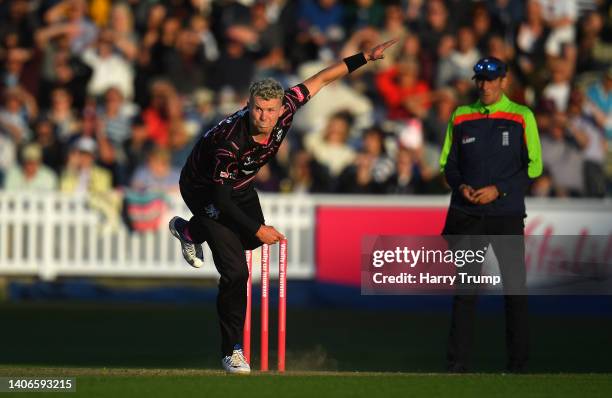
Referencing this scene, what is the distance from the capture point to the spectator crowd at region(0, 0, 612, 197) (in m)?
19.0

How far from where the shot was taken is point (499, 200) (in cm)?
1116

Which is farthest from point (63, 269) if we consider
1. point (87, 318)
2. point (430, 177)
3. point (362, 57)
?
point (362, 57)

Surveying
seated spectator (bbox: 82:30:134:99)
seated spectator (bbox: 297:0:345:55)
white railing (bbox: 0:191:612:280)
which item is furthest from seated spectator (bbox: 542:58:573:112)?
seated spectator (bbox: 82:30:134:99)

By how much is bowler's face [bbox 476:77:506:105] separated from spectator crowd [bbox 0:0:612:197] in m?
7.02

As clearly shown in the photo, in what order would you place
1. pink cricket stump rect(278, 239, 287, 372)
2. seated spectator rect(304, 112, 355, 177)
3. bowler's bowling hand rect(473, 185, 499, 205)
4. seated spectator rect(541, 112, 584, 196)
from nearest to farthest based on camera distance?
pink cricket stump rect(278, 239, 287, 372), bowler's bowling hand rect(473, 185, 499, 205), seated spectator rect(541, 112, 584, 196), seated spectator rect(304, 112, 355, 177)

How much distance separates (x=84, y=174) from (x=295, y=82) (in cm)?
332

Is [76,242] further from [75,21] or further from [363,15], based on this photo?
[363,15]

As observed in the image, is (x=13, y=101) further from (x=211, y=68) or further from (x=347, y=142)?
(x=347, y=142)

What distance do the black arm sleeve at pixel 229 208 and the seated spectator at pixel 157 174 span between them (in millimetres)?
8771

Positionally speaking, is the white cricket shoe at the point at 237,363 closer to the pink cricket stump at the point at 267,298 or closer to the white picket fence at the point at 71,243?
the pink cricket stump at the point at 267,298

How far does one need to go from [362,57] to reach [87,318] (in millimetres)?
6554

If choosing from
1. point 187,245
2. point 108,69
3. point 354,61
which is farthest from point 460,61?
point 354,61

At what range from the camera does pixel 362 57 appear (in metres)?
10.9

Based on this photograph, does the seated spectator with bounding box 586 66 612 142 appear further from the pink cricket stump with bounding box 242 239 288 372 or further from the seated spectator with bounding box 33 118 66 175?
the pink cricket stump with bounding box 242 239 288 372
